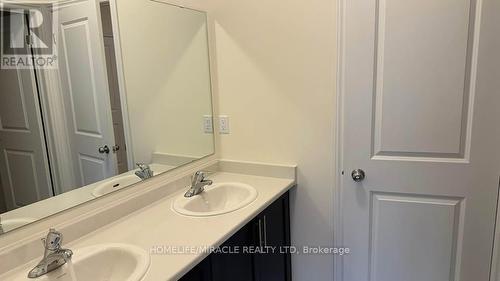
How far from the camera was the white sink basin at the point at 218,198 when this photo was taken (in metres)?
1.56

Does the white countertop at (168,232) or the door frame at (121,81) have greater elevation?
the door frame at (121,81)

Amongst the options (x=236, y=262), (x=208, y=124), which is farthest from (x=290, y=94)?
(x=236, y=262)

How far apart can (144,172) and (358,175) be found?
1053 millimetres

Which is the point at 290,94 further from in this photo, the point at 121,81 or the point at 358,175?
the point at 121,81

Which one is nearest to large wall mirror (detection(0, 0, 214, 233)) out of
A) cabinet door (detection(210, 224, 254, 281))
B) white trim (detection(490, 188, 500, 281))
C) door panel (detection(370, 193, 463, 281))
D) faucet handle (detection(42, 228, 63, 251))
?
faucet handle (detection(42, 228, 63, 251))

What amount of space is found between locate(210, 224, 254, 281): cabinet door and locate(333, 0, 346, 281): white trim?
1.80 ft

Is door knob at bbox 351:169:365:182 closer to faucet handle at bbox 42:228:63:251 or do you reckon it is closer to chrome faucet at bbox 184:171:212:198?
chrome faucet at bbox 184:171:212:198

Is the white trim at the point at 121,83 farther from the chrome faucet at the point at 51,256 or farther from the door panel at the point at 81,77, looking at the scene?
the chrome faucet at the point at 51,256

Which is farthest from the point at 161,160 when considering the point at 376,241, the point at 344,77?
the point at 376,241

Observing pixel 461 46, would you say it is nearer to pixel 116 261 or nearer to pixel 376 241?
pixel 376 241

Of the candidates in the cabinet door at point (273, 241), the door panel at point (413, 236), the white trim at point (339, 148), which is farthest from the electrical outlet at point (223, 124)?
the door panel at point (413, 236)

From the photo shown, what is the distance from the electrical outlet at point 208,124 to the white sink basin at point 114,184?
1.86ft

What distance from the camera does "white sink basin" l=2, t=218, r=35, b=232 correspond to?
1.02m

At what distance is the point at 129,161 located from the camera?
151 centimetres
